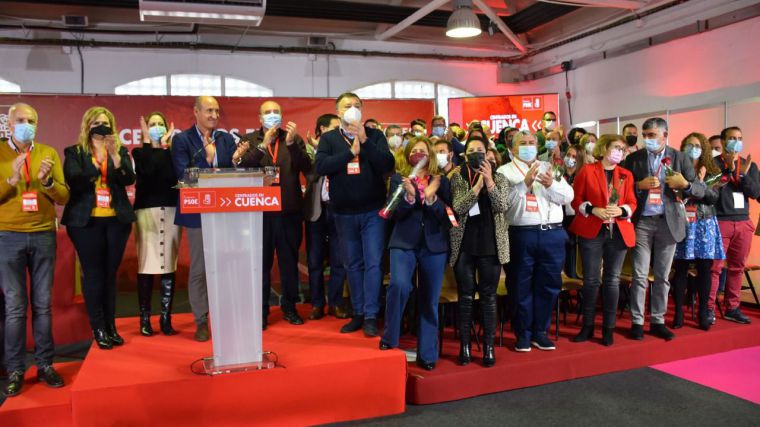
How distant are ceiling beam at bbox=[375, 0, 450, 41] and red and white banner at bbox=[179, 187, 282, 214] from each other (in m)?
5.82


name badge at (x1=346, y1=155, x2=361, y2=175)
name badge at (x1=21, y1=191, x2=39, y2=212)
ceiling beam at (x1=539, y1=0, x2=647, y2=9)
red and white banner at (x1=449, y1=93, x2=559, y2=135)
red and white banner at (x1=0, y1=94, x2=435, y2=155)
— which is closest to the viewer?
name badge at (x1=21, y1=191, x2=39, y2=212)

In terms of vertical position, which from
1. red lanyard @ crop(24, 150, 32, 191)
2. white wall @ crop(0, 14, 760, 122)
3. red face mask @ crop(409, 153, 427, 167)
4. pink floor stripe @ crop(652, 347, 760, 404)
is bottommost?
pink floor stripe @ crop(652, 347, 760, 404)

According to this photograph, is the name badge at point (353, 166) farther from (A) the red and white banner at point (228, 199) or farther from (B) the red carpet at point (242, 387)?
(B) the red carpet at point (242, 387)

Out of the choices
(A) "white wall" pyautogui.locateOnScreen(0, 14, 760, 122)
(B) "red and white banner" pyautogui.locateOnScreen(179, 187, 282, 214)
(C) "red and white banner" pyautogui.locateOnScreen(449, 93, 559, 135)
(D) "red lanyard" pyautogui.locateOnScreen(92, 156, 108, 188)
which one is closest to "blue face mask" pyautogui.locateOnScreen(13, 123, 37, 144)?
(D) "red lanyard" pyautogui.locateOnScreen(92, 156, 108, 188)

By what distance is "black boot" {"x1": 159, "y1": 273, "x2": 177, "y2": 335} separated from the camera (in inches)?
160

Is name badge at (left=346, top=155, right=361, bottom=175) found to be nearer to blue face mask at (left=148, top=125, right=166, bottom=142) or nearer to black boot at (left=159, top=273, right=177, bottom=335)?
blue face mask at (left=148, top=125, right=166, bottom=142)

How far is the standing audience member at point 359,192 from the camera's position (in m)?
3.87

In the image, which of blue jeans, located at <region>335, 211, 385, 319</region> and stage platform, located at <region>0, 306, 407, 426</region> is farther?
blue jeans, located at <region>335, 211, 385, 319</region>

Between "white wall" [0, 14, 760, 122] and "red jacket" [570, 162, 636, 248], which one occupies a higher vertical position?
"white wall" [0, 14, 760, 122]

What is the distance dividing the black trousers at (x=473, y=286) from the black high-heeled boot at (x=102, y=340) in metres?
2.22

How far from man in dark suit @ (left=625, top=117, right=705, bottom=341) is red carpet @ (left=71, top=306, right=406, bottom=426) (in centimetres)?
225

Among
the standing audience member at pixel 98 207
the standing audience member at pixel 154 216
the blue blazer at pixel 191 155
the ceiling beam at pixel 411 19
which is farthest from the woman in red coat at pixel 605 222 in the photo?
the ceiling beam at pixel 411 19

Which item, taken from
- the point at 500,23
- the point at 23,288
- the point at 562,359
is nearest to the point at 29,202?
the point at 23,288

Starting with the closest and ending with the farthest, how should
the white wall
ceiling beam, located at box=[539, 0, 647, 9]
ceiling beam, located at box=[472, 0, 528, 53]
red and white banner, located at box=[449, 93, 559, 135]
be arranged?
the white wall < ceiling beam, located at box=[539, 0, 647, 9] < ceiling beam, located at box=[472, 0, 528, 53] < red and white banner, located at box=[449, 93, 559, 135]
